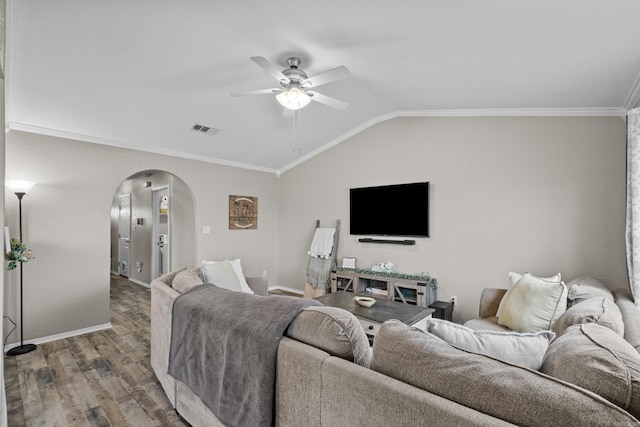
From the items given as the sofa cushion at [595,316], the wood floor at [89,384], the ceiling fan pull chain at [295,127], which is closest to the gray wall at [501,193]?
the ceiling fan pull chain at [295,127]

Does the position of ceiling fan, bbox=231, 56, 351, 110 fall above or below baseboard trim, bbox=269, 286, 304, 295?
above

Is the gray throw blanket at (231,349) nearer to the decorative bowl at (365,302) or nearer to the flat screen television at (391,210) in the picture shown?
the decorative bowl at (365,302)

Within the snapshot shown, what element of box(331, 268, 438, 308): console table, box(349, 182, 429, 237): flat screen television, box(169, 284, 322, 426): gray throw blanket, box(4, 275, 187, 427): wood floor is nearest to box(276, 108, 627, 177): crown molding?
box(349, 182, 429, 237): flat screen television

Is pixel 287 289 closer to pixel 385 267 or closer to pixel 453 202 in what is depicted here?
pixel 385 267

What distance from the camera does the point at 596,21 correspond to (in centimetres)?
176

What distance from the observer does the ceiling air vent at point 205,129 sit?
3848 millimetres

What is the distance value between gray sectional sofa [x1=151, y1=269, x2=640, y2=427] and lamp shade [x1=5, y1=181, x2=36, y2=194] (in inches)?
132

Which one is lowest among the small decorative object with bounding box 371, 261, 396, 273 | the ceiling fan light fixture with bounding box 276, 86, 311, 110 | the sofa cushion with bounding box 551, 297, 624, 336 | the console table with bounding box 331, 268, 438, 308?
the console table with bounding box 331, 268, 438, 308

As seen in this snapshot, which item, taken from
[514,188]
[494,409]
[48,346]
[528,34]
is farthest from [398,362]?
[48,346]

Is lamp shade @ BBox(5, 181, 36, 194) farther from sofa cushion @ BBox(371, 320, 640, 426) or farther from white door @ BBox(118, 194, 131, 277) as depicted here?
white door @ BBox(118, 194, 131, 277)

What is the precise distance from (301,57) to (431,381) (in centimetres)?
251

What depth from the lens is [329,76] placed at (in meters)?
2.30

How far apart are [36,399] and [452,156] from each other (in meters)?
4.58

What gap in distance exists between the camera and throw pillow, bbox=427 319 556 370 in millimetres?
1140
